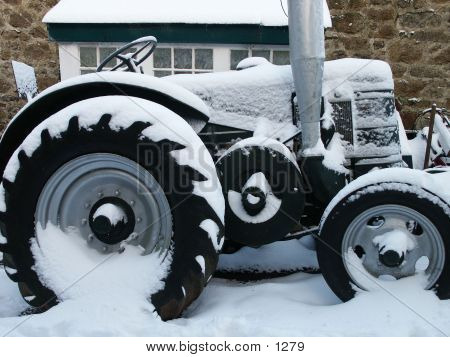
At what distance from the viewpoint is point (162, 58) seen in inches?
209

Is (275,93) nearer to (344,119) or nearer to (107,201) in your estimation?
(344,119)

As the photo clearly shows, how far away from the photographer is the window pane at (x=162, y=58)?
527cm

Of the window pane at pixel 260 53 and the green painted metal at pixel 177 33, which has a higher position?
the green painted metal at pixel 177 33

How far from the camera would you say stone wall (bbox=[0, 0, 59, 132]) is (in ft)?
18.4

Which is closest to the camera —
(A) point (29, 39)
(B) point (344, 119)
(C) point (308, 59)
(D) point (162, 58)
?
(C) point (308, 59)

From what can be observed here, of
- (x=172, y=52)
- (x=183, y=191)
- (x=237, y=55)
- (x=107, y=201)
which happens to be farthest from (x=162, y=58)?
(x=183, y=191)

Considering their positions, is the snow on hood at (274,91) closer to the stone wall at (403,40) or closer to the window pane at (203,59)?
the window pane at (203,59)

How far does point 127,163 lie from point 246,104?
2.23 ft

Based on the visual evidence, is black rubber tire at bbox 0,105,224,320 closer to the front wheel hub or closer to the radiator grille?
the front wheel hub

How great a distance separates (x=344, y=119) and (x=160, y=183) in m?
0.95

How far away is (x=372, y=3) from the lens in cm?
530

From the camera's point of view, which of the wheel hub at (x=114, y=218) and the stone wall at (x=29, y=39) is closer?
the wheel hub at (x=114, y=218)

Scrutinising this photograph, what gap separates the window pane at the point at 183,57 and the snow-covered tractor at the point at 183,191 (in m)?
3.43

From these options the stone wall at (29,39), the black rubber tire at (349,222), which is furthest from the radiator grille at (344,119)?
the stone wall at (29,39)
